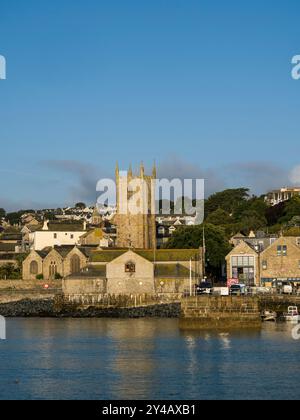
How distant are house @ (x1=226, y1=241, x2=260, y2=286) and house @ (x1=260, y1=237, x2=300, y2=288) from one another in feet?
1.93

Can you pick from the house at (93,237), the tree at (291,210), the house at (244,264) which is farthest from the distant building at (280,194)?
the house at (244,264)

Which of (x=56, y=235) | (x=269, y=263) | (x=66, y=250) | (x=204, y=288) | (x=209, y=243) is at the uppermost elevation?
(x=56, y=235)

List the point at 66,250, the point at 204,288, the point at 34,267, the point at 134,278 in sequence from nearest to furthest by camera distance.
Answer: the point at 204,288 → the point at 134,278 → the point at 34,267 → the point at 66,250

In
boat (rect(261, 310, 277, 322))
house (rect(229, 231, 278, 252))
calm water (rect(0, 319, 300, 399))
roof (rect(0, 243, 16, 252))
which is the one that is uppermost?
roof (rect(0, 243, 16, 252))

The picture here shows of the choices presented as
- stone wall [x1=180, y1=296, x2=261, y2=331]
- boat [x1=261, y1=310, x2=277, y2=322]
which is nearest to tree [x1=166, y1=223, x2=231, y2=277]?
boat [x1=261, y1=310, x2=277, y2=322]

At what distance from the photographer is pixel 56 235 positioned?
108812 mm

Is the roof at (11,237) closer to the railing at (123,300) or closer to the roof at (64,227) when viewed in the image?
the roof at (64,227)

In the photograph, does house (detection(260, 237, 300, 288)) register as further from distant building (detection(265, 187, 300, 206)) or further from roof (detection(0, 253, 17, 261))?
distant building (detection(265, 187, 300, 206))

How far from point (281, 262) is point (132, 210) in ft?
76.2

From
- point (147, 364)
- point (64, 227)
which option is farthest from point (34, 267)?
point (147, 364)

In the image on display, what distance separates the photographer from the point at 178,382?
35.8m

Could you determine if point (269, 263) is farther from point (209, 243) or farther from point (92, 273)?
point (209, 243)

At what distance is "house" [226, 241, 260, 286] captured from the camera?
245 ft
